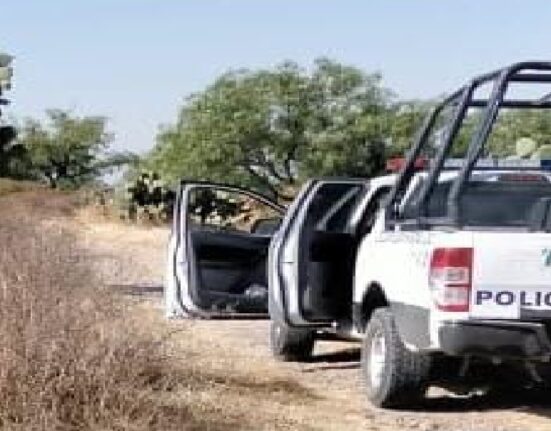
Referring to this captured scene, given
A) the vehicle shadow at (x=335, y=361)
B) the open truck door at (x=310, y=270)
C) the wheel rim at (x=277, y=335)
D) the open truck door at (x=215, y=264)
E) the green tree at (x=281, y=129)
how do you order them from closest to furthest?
1. the open truck door at (x=310, y=270)
2. the vehicle shadow at (x=335, y=361)
3. the wheel rim at (x=277, y=335)
4. the open truck door at (x=215, y=264)
5. the green tree at (x=281, y=129)

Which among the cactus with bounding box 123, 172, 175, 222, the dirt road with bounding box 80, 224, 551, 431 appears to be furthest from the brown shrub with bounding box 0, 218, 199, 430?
the cactus with bounding box 123, 172, 175, 222

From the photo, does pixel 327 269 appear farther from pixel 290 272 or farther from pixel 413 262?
pixel 413 262

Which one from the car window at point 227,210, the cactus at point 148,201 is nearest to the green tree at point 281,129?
the cactus at point 148,201

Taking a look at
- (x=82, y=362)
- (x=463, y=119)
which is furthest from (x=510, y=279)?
(x=82, y=362)

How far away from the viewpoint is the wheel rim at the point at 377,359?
29.7 feet

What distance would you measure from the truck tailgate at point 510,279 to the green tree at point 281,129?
28.1 m

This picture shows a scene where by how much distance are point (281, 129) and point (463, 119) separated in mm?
29332

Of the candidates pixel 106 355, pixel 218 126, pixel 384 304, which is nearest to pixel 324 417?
pixel 384 304

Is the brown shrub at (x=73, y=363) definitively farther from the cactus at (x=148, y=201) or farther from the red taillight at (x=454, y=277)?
the cactus at (x=148, y=201)

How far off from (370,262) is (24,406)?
3288mm

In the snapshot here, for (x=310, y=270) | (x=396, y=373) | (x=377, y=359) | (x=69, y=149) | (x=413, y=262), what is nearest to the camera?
(x=413, y=262)

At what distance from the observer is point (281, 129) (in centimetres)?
3784

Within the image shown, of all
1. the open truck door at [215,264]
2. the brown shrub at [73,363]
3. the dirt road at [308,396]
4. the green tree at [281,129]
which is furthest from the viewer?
the green tree at [281,129]

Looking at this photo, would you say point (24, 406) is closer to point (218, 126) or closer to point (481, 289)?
point (481, 289)
